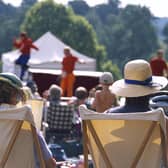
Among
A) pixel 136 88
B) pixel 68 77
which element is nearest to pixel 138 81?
pixel 136 88

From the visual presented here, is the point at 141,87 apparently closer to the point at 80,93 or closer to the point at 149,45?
the point at 80,93

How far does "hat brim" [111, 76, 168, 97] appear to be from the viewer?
4.55 metres

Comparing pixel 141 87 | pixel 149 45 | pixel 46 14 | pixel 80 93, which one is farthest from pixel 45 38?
pixel 149 45

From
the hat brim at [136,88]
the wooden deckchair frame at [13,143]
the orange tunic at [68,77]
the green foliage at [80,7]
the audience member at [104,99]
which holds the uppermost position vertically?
the green foliage at [80,7]

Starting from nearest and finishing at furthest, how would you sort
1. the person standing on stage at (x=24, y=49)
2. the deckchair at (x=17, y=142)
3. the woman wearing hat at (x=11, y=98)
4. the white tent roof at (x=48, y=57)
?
the deckchair at (x=17, y=142) < the woman wearing hat at (x=11, y=98) < the person standing on stage at (x=24, y=49) < the white tent roof at (x=48, y=57)

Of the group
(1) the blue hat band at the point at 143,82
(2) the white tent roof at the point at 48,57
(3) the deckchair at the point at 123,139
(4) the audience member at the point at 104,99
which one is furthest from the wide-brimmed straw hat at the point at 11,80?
(2) the white tent roof at the point at 48,57

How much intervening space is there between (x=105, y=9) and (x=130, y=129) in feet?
431

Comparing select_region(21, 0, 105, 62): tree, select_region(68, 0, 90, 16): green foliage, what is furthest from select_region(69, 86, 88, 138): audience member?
select_region(68, 0, 90, 16): green foliage

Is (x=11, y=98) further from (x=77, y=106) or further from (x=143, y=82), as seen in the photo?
(x=77, y=106)

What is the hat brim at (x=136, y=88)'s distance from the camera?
179 inches

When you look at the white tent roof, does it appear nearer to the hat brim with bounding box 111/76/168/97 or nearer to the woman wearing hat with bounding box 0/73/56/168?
the hat brim with bounding box 111/76/168/97

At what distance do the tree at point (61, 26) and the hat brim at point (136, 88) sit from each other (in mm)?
57106

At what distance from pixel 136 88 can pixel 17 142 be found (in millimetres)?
862

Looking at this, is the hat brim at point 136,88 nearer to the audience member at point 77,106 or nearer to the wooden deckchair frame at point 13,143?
the wooden deckchair frame at point 13,143
